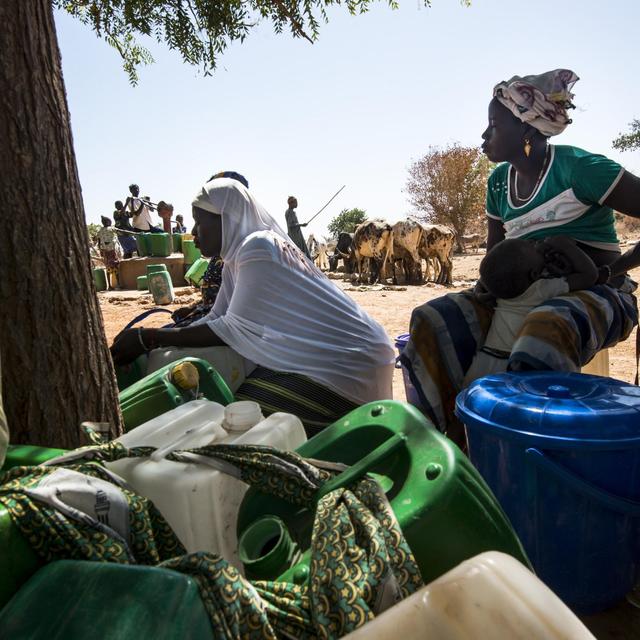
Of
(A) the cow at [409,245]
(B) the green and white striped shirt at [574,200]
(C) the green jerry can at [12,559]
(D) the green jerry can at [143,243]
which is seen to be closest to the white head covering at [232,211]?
(B) the green and white striped shirt at [574,200]

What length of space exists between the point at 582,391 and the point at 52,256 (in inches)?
69.5

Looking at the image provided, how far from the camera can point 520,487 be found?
67.8 inches

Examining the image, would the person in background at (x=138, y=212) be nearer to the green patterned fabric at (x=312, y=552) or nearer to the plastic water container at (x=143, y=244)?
the plastic water container at (x=143, y=244)

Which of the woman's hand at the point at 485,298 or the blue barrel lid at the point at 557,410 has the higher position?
the woman's hand at the point at 485,298

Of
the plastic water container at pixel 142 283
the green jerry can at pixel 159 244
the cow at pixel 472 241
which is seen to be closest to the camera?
the plastic water container at pixel 142 283

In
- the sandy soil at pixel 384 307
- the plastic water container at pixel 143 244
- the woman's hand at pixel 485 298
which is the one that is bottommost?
the sandy soil at pixel 384 307

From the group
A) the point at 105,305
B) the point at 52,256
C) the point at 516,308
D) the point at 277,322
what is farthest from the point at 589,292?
the point at 105,305

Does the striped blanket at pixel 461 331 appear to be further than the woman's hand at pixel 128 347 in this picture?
No

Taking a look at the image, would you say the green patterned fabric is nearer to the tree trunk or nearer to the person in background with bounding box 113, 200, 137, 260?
the tree trunk

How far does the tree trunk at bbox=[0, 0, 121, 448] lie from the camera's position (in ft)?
5.68

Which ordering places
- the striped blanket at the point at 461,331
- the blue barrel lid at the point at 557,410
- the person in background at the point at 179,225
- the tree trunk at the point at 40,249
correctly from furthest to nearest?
the person in background at the point at 179,225
the striped blanket at the point at 461,331
the tree trunk at the point at 40,249
the blue barrel lid at the point at 557,410

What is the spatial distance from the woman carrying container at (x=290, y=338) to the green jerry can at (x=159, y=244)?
38.9 ft

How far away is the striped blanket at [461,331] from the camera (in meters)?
2.35

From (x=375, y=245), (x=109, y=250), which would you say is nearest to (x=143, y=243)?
(x=109, y=250)
